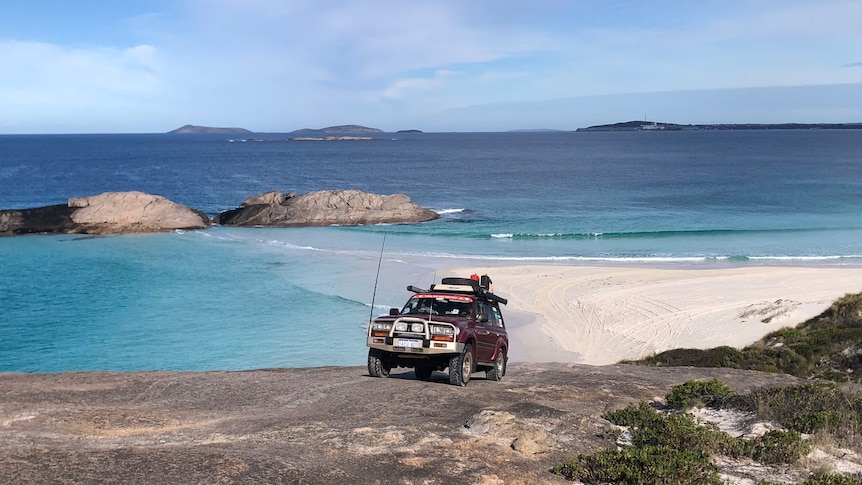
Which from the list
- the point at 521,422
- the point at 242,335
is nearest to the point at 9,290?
the point at 242,335

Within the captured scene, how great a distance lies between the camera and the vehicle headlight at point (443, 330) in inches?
522

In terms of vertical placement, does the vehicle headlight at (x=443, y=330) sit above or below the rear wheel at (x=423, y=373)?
above

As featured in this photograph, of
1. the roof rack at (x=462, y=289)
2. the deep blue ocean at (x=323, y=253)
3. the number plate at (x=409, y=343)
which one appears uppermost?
the roof rack at (x=462, y=289)

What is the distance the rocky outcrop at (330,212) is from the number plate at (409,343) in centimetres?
4426

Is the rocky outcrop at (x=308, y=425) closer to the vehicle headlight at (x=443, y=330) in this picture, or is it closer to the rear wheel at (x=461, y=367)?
the rear wheel at (x=461, y=367)

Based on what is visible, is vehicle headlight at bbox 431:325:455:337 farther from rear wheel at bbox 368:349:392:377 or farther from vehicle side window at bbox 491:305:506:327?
vehicle side window at bbox 491:305:506:327

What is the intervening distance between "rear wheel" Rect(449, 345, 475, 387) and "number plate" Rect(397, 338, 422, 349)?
0.79 meters

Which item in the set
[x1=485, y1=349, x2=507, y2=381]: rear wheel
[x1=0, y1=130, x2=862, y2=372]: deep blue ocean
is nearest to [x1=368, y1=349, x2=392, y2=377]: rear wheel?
[x1=485, y1=349, x2=507, y2=381]: rear wheel

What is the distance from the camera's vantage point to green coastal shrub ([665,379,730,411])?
486 inches

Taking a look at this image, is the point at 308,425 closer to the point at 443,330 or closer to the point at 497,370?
the point at 443,330

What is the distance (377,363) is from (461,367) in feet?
5.83

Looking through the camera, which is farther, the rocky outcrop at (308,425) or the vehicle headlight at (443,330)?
the vehicle headlight at (443,330)

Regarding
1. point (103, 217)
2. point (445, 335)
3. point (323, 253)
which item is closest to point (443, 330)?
point (445, 335)

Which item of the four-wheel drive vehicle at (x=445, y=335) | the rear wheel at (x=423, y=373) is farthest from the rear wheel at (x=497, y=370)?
the rear wheel at (x=423, y=373)
